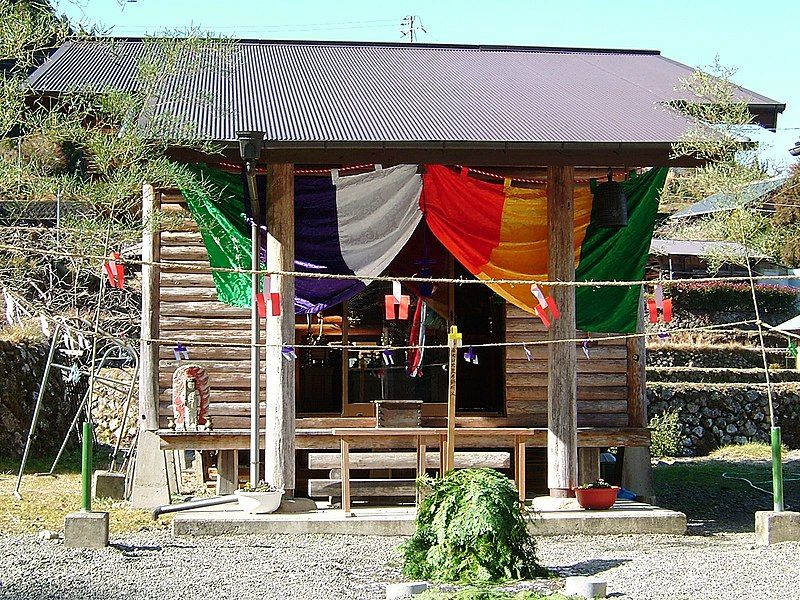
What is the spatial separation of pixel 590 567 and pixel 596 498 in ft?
6.50

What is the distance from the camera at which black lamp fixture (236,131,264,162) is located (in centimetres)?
878

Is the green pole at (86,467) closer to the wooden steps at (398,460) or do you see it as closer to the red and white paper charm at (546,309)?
the wooden steps at (398,460)

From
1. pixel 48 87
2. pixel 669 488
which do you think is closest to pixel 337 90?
pixel 48 87

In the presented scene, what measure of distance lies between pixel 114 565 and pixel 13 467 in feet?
24.6

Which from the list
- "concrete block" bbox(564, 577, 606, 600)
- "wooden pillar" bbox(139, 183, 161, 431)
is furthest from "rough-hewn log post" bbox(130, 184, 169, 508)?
"concrete block" bbox(564, 577, 606, 600)

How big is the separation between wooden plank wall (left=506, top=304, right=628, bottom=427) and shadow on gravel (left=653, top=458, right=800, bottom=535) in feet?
4.68

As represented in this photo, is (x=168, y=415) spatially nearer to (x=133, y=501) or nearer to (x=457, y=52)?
(x=133, y=501)

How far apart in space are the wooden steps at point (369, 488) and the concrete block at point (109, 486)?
240cm

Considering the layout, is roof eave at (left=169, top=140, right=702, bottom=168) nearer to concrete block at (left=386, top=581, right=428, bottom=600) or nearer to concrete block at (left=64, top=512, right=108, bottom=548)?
concrete block at (left=64, top=512, right=108, bottom=548)

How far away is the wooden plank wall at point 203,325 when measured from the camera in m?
11.4

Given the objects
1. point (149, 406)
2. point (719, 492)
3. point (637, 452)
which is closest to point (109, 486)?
point (149, 406)

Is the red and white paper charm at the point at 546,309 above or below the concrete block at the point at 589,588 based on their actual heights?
above

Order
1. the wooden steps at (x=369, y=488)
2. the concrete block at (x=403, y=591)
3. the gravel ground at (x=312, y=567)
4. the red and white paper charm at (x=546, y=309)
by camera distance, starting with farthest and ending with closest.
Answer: the wooden steps at (x=369, y=488) < the red and white paper charm at (x=546, y=309) < the gravel ground at (x=312, y=567) < the concrete block at (x=403, y=591)

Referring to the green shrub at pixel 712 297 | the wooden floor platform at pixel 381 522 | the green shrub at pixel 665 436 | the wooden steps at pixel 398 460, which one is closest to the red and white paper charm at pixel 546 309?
the wooden steps at pixel 398 460
